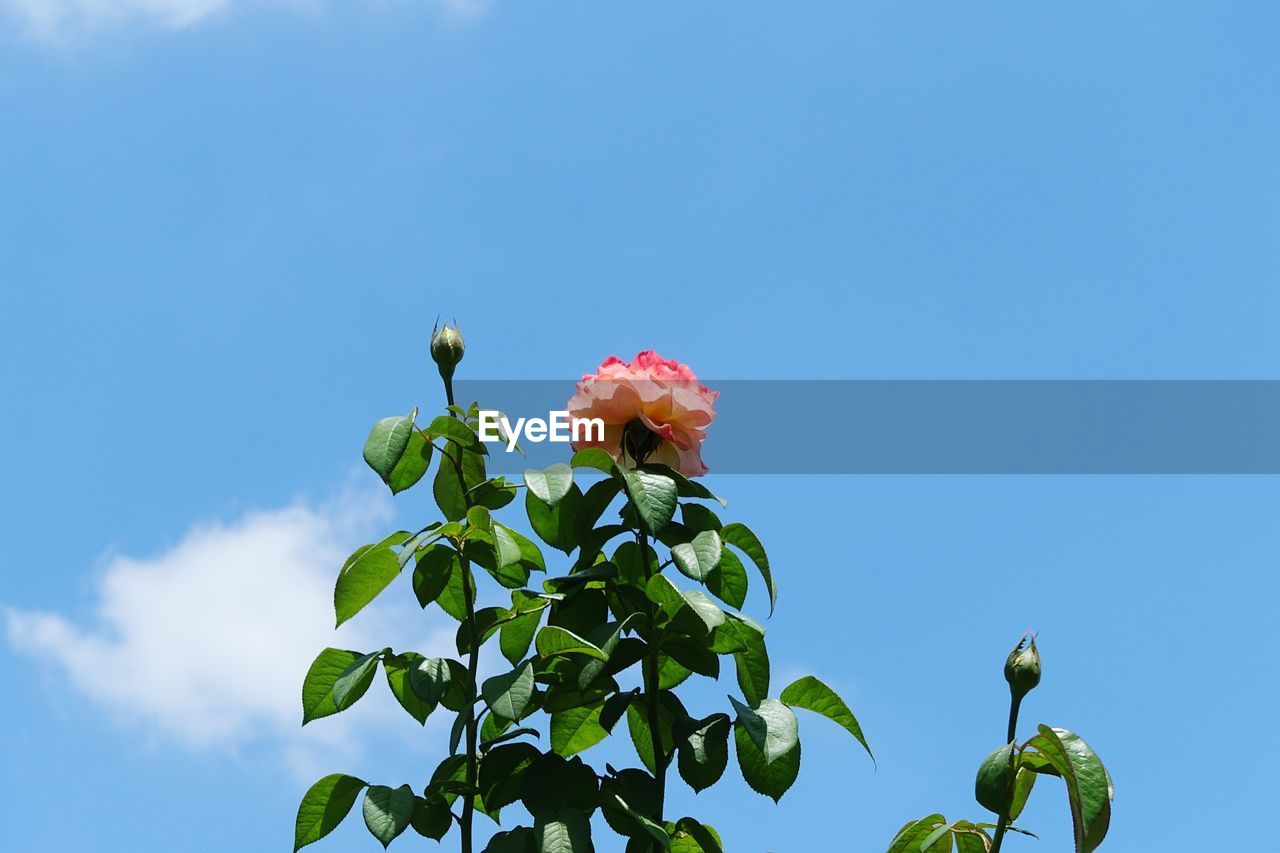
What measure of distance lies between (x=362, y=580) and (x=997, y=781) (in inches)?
35.6

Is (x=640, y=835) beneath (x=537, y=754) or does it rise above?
beneath

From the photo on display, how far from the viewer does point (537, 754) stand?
1950 millimetres

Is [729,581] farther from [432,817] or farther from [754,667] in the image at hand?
[432,817]

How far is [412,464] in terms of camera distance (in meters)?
2.00

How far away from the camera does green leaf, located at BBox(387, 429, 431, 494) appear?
200 centimetres

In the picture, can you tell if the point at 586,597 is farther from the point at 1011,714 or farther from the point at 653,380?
the point at 1011,714

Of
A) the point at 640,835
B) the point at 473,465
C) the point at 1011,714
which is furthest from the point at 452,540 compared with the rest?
the point at 1011,714

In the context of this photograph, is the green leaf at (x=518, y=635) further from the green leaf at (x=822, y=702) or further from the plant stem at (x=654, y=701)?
the green leaf at (x=822, y=702)

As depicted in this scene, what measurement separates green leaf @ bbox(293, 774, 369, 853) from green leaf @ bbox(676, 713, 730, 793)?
1.49 feet

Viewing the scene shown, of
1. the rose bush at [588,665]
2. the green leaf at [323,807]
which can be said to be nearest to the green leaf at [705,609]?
the rose bush at [588,665]

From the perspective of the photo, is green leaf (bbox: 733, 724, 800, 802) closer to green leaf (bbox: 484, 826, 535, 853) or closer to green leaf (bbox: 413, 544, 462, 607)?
green leaf (bbox: 484, 826, 535, 853)

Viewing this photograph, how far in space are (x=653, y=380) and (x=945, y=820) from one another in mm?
761

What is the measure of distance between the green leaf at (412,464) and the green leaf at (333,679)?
25 centimetres

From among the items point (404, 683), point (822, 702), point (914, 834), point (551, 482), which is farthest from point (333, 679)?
point (914, 834)
